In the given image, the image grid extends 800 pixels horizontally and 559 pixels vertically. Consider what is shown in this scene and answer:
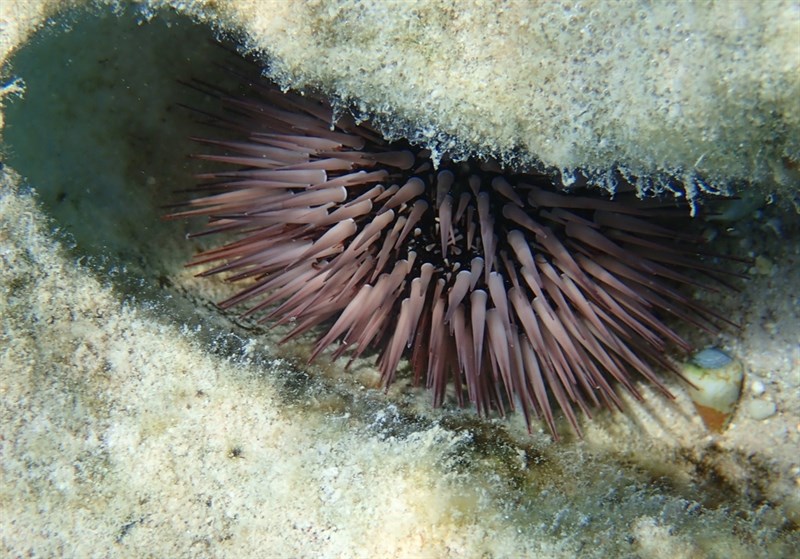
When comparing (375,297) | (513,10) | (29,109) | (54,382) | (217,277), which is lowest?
(54,382)

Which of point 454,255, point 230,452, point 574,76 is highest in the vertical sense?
point 574,76

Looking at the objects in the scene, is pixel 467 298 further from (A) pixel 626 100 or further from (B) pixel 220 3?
(B) pixel 220 3

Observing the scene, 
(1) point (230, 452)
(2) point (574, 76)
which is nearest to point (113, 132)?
(1) point (230, 452)

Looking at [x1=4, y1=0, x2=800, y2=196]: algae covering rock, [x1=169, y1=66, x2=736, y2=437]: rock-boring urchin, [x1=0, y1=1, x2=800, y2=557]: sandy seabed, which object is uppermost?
[x1=4, y1=0, x2=800, y2=196]: algae covering rock

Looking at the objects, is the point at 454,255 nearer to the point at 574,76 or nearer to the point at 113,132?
the point at 574,76

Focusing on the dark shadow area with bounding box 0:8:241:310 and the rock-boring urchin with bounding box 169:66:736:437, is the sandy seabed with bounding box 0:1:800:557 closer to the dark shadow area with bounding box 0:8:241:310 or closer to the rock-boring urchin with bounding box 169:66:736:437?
the dark shadow area with bounding box 0:8:241:310

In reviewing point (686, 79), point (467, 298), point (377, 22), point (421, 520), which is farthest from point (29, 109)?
point (686, 79)

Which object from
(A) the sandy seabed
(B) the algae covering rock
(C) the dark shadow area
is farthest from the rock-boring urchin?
(C) the dark shadow area

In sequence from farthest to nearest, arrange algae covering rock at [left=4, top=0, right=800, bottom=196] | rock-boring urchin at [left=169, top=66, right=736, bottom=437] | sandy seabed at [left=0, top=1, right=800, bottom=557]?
rock-boring urchin at [left=169, top=66, right=736, bottom=437] → sandy seabed at [left=0, top=1, right=800, bottom=557] → algae covering rock at [left=4, top=0, right=800, bottom=196]

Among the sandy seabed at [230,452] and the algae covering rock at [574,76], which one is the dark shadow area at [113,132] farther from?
the algae covering rock at [574,76]
